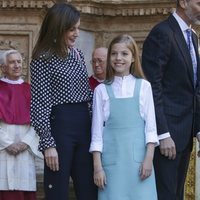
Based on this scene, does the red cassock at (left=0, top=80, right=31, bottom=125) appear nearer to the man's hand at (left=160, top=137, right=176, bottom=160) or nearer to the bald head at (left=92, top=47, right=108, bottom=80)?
the bald head at (left=92, top=47, right=108, bottom=80)

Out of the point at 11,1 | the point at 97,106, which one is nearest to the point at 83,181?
the point at 97,106

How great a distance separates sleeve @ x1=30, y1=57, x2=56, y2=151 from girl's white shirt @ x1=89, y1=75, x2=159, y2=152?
218 mm

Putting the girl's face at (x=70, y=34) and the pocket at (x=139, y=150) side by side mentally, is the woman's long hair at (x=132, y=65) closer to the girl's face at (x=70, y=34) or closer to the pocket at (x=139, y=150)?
the girl's face at (x=70, y=34)

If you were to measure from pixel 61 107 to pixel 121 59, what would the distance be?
0.38 metres

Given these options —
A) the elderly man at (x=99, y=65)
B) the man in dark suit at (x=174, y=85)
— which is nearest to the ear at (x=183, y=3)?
the man in dark suit at (x=174, y=85)

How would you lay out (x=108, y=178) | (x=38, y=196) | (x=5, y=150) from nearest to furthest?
(x=108, y=178)
(x=5, y=150)
(x=38, y=196)

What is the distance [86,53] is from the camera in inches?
260

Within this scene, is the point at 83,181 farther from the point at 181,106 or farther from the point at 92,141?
the point at 181,106

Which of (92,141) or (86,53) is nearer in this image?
(92,141)

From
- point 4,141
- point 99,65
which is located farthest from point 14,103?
point 99,65

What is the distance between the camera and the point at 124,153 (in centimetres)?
339

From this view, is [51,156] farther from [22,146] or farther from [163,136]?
[22,146]

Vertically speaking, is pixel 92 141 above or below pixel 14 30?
below

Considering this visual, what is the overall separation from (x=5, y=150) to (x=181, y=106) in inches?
57.2
